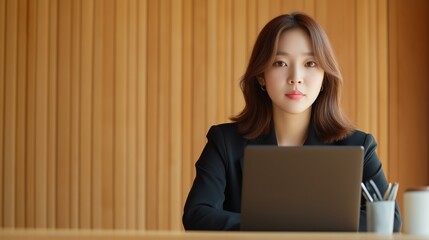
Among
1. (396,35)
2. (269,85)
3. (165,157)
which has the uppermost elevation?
(396,35)

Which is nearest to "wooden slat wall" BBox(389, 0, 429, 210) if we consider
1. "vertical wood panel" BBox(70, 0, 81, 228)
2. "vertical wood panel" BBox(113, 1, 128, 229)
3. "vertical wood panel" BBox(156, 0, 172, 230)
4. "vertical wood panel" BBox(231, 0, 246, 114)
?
"vertical wood panel" BBox(231, 0, 246, 114)

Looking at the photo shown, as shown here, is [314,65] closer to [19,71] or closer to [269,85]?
[269,85]

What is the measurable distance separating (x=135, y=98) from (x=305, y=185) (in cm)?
313

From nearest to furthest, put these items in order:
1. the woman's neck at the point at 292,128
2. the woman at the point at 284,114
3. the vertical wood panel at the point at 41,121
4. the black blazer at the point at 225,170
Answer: the black blazer at the point at 225,170 < the woman at the point at 284,114 < the woman's neck at the point at 292,128 < the vertical wood panel at the point at 41,121

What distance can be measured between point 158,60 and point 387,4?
1.49 metres

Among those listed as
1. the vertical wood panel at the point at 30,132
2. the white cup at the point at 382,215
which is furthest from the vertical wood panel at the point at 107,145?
the white cup at the point at 382,215

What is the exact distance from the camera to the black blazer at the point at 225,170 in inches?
118

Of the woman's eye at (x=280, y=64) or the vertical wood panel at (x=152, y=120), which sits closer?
the woman's eye at (x=280, y=64)

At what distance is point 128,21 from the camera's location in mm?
5359

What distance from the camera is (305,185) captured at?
2.31 metres

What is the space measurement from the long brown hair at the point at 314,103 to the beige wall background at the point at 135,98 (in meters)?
2.01

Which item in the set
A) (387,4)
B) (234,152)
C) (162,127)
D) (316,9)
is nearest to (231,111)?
(162,127)

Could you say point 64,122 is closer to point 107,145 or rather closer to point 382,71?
point 107,145

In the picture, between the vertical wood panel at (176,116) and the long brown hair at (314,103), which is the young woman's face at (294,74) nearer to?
the long brown hair at (314,103)
